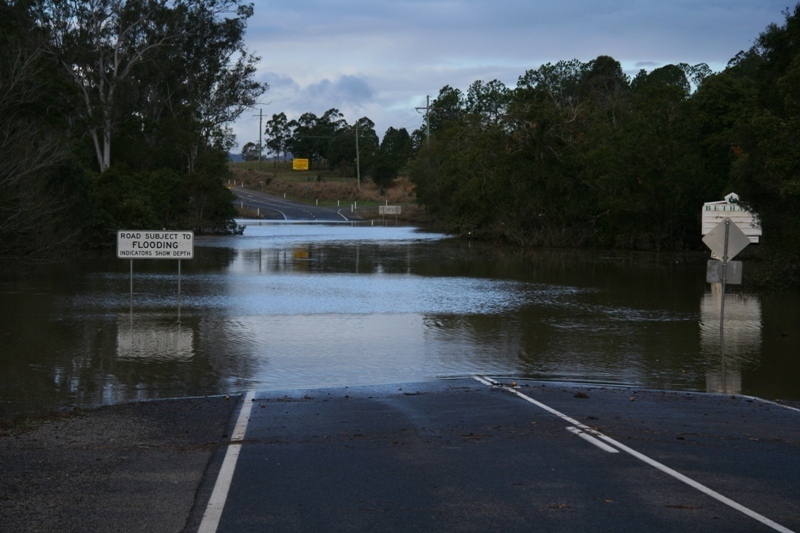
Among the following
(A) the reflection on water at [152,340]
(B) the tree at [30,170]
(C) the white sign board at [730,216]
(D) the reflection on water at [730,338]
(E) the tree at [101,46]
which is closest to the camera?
(D) the reflection on water at [730,338]

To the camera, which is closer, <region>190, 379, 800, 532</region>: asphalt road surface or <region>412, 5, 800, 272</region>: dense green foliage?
<region>190, 379, 800, 532</region>: asphalt road surface

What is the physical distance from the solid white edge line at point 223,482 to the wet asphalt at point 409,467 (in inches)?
0.9

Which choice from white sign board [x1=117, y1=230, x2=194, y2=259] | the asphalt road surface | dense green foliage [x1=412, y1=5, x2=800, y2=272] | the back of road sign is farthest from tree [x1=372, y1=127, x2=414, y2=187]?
the asphalt road surface

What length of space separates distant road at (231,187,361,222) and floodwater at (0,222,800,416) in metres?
66.5

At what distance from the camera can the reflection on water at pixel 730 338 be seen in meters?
15.1

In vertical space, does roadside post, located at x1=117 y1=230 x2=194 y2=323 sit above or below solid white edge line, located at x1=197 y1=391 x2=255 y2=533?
above

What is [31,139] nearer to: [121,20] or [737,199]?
[737,199]

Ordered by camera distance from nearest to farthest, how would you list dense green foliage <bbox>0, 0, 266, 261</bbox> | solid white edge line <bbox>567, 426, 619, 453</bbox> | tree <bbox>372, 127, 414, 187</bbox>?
solid white edge line <bbox>567, 426, 619, 453</bbox> → dense green foliage <bbox>0, 0, 266, 261</bbox> → tree <bbox>372, 127, 414, 187</bbox>

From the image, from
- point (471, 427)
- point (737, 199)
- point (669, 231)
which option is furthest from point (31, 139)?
point (669, 231)

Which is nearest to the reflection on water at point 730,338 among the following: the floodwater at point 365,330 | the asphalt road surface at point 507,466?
the floodwater at point 365,330

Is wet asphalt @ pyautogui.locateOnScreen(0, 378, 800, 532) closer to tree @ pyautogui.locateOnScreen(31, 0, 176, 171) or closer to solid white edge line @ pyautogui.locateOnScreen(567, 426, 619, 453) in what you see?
solid white edge line @ pyautogui.locateOnScreen(567, 426, 619, 453)

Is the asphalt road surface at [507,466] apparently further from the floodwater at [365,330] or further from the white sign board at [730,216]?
the white sign board at [730,216]

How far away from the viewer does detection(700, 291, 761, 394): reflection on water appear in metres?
15.1

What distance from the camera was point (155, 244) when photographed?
69.6ft
